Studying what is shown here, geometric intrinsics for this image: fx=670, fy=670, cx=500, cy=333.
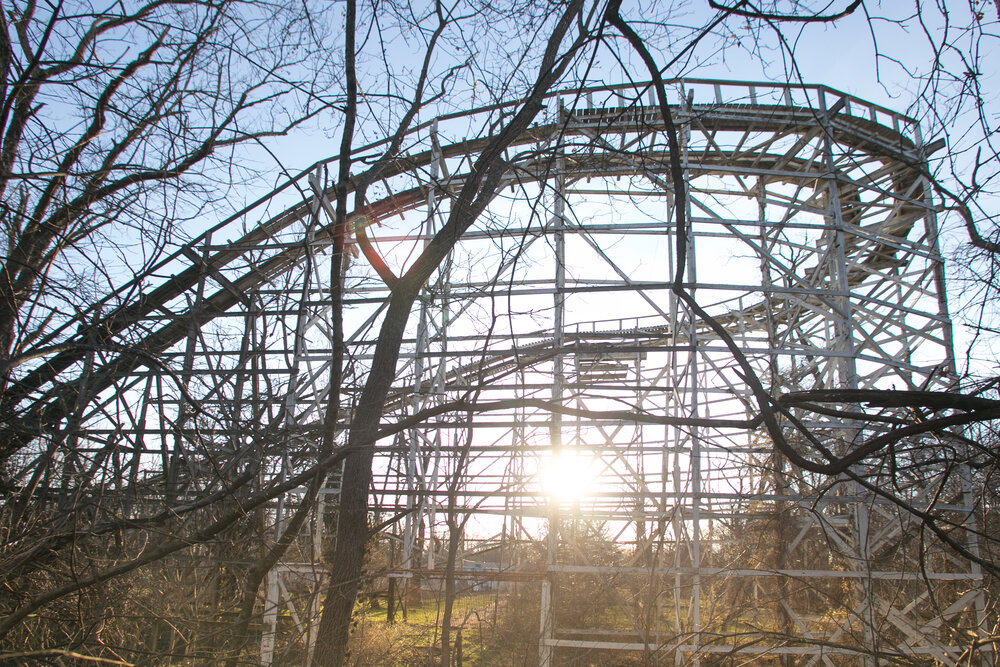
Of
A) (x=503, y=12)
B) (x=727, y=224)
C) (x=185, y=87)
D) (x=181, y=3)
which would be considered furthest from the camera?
(x=727, y=224)

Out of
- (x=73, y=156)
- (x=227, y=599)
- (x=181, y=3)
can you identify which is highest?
(x=181, y=3)

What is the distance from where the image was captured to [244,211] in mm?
4809

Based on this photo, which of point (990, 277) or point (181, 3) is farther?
point (181, 3)

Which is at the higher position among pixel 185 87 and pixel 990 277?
pixel 185 87

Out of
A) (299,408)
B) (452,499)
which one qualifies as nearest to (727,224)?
(452,499)

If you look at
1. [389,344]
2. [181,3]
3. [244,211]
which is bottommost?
[389,344]

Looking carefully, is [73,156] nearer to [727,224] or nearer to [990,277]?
[990,277]

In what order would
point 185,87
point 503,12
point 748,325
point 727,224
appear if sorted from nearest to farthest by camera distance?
point 503,12, point 185,87, point 727,224, point 748,325

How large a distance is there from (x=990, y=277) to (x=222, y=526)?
4.30m

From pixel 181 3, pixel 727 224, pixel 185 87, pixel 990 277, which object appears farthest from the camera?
pixel 727 224

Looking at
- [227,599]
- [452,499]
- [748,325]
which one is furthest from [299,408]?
[748,325]

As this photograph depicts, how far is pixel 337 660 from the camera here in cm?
437

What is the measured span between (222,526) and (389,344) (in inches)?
70.0

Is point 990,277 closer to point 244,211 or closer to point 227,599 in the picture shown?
point 244,211
